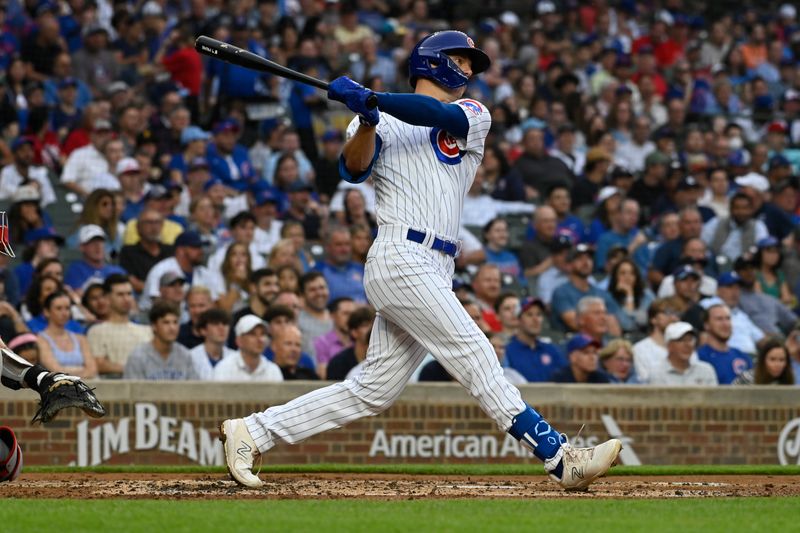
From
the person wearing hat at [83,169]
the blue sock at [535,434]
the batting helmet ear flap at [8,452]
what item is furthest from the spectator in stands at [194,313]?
the blue sock at [535,434]

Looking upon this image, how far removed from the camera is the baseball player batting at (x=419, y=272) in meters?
6.35

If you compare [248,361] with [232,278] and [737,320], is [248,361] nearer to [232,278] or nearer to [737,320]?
[232,278]

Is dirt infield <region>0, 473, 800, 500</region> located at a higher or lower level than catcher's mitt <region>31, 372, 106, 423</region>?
lower

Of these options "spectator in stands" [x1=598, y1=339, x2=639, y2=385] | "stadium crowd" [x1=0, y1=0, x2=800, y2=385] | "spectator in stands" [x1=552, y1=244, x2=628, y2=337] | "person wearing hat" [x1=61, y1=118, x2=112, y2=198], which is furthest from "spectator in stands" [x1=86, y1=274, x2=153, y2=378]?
"spectator in stands" [x1=552, y1=244, x2=628, y2=337]

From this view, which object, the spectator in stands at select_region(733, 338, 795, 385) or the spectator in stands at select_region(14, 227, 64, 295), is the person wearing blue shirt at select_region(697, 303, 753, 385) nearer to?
the spectator in stands at select_region(733, 338, 795, 385)

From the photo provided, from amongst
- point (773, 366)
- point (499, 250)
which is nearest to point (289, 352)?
point (499, 250)

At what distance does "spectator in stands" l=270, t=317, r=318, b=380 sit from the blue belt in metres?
4.12

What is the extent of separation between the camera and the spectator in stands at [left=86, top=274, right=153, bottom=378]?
10531 mm

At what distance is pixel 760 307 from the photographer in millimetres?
13156

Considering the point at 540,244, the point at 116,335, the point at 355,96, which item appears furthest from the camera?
the point at 540,244

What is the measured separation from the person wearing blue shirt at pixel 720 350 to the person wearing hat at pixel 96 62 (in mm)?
7407

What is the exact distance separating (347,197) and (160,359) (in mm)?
3530

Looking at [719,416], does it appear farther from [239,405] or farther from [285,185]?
[285,185]

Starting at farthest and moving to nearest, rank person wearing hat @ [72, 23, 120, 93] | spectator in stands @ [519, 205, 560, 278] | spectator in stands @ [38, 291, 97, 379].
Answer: person wearing hat @ [72, 23, 120, 93] → spectator in stands @ [519, 205, 560, 278] → spectator in stands @ [38, 291, 97, 379]
